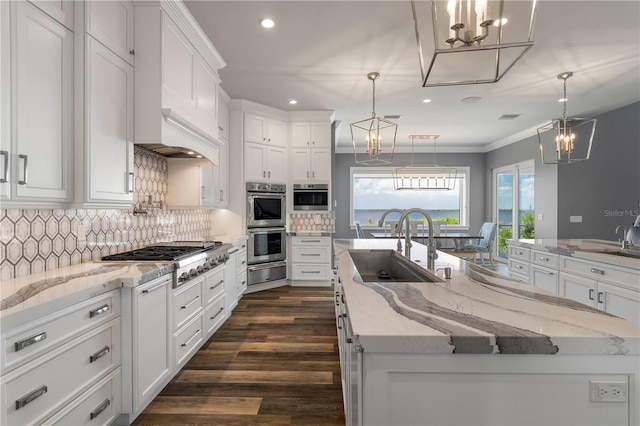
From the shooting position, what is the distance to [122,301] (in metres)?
1.79

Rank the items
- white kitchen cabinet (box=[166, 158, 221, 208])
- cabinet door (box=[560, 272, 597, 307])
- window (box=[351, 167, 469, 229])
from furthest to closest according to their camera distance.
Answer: window (box=[351, 167, 469, 229]) < white kitchen cabinet (box=[166, 158, 221, 208]) < cabinet door (box=[560, 272, 597, 307])

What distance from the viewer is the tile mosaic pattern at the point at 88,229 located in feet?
5.78

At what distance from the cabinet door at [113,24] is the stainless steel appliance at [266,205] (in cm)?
260

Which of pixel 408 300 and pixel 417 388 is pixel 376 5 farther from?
pixel 417 388

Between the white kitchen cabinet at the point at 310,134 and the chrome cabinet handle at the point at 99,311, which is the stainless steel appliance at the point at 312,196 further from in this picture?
the chrome cabinet handle at the point at 99,311

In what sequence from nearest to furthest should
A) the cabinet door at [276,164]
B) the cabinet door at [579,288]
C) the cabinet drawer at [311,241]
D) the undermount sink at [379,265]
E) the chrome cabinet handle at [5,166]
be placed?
the chrome cabinet handle at [5,166] < the undermount sink at [379,265] < the cabinet door at [579,288] < the cabinet door at [276,164] < the cabinet drawer at [311,241]

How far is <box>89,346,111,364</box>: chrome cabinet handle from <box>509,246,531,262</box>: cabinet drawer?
12.3ft

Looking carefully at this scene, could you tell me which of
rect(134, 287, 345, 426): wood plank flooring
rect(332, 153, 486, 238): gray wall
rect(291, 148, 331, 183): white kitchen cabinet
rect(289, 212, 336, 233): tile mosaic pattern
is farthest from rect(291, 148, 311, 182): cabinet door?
rect(332, 153, 486, 238): gray wall

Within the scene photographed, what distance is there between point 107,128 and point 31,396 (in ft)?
4.89

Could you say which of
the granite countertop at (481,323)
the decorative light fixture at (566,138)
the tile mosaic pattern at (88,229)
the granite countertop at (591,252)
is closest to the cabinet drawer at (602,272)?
the granite countertop at (591,252)

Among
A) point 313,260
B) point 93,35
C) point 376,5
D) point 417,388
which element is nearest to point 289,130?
point 313,260

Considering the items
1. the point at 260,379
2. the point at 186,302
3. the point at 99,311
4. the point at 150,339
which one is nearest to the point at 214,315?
the point at 186,302

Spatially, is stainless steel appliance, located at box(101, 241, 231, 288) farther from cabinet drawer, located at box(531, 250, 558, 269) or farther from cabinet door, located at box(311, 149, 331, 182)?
cabinet drawer, located at box(531, 250, 558, 269)

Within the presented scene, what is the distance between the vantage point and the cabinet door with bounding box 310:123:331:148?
521cm
